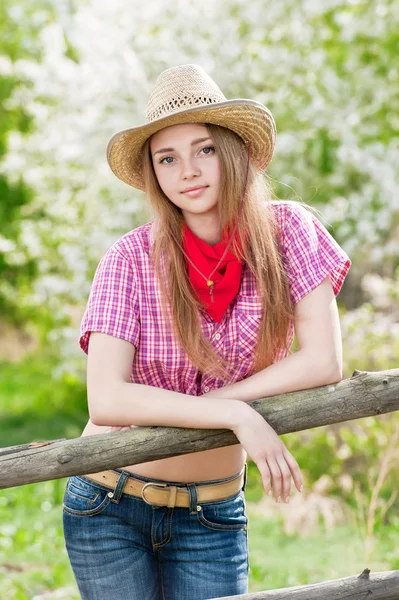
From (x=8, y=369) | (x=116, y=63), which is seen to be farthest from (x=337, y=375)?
(x=8, y=369)

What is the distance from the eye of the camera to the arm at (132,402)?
2.26m

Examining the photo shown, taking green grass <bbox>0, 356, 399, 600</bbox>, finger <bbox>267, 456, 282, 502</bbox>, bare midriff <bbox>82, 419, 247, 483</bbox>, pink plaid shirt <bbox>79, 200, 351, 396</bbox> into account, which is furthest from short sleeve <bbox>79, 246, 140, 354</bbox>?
green grass <bbox>0, 356, 399, 600</bbox>

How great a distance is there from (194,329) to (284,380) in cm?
30

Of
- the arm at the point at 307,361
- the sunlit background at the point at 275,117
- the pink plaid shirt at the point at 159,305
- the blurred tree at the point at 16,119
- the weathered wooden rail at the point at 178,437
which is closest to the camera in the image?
the weathered wooden rail at the point at 178,437

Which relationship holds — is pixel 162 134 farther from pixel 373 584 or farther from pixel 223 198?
pixel 373 584

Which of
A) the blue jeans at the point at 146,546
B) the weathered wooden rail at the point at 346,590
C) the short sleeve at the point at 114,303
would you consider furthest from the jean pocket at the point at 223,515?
the short sleeve at the point at 114,303

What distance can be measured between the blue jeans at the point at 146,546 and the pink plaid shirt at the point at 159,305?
315 mm

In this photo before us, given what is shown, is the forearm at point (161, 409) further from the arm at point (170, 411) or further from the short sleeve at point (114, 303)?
the short sleeve at point (114, 303)

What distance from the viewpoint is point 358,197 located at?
28.5 feet

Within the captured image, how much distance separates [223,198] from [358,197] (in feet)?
20.9

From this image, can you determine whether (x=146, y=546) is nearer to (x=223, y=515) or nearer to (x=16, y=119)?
(x=223, y=515)

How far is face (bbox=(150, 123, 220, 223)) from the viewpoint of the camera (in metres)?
2.52

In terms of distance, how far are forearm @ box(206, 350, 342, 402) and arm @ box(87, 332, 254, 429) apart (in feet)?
0.28

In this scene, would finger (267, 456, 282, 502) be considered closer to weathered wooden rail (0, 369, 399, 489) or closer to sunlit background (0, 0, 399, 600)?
weathered wooden rail (0, 369, 399, 489)
